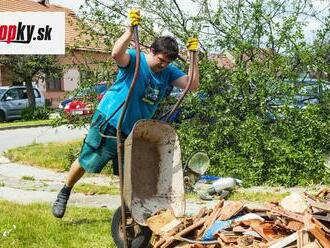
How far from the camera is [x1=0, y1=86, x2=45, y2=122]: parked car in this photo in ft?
92.3

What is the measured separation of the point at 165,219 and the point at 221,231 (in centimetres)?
63

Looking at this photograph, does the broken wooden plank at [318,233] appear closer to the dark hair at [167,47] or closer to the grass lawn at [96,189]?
the dark hair at [167,47]

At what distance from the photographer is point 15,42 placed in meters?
28.5

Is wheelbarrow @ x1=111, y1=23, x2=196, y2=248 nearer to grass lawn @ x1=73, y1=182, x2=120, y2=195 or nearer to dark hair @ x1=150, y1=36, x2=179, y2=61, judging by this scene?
dark hair @ x1=150, y1=36, x2=179, y2=61

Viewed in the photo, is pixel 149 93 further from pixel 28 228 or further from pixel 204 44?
pixel 204 44

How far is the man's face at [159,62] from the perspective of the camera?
494 cm

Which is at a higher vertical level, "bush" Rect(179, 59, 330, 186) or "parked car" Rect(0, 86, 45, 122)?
"bush" Rect(179, 59, 330, 186)

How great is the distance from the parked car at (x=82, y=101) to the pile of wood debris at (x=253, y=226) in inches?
238

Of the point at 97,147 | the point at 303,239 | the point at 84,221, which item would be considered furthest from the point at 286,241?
the point at 84,221

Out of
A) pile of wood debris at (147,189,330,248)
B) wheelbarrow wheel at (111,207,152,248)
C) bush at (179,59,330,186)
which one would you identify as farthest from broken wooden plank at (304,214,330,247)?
bush at (179,59,330,186)

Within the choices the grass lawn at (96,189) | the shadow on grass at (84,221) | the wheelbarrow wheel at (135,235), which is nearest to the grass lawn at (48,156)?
the grass lawn at (96,189)

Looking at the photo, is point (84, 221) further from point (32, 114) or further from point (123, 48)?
point (32, 114)

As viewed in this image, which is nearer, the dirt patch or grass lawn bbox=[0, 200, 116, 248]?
the dirt patch

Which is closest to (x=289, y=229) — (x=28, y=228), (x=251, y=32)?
(x=28, y=228)
